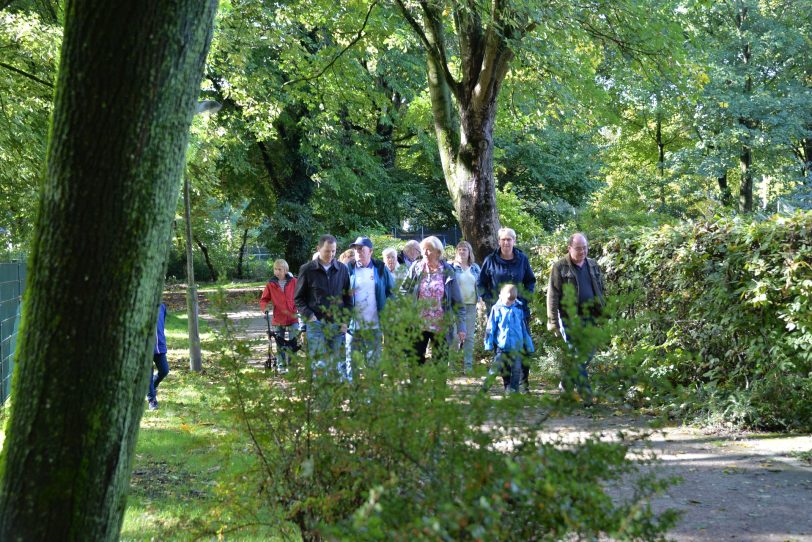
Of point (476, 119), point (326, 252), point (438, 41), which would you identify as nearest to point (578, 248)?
point (326, 252)

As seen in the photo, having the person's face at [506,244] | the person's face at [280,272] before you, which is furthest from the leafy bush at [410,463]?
the person's face at [280,272]

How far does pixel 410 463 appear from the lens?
331cm

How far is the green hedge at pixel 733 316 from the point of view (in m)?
8.55

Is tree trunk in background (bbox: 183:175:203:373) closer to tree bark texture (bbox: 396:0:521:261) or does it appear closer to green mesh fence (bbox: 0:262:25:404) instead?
green mesh fence (bbox: 0:262:25:404)

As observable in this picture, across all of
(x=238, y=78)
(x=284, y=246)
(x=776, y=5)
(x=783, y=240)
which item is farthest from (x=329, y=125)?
(x=783, y=240)

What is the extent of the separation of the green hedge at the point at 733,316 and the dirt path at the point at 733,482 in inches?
17.6

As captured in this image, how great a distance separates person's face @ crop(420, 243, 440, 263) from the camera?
11.2 m

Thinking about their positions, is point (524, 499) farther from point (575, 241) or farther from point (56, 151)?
point (575, 241)

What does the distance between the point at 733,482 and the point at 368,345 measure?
4073mm

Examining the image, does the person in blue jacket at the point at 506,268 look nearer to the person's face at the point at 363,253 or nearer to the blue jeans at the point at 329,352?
the person's face at the point at 363,253

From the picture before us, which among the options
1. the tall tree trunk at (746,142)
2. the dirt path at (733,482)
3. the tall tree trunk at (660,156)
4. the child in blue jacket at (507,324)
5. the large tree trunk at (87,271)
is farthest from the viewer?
the tall tree trunk at (660,156)

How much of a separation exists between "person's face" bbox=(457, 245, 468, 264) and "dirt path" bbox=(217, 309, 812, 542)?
4320 mm

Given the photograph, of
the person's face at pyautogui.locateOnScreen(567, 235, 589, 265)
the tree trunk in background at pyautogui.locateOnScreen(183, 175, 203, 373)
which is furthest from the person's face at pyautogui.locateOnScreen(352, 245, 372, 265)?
the tree trunk in background at pyautogui.locateOnScreen(183, 175, 203, 373)

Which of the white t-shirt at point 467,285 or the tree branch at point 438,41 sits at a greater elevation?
the tree branch at point 438,41
